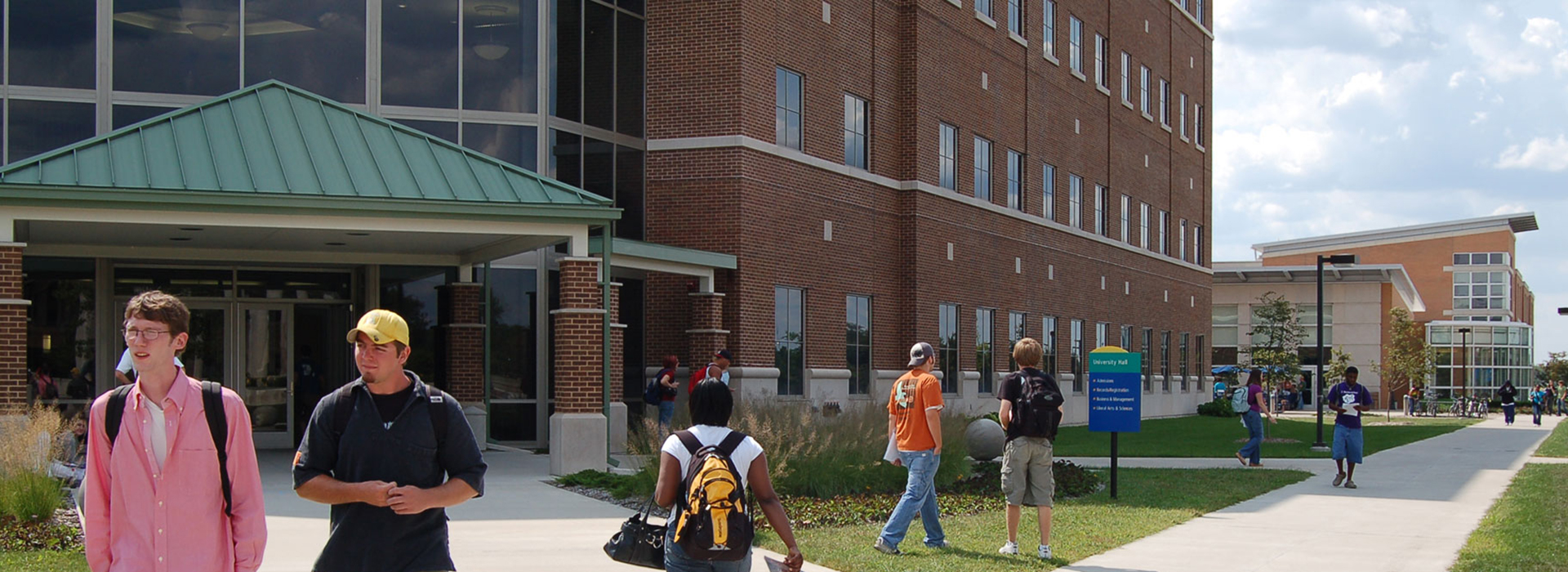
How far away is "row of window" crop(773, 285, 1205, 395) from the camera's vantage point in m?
25.4

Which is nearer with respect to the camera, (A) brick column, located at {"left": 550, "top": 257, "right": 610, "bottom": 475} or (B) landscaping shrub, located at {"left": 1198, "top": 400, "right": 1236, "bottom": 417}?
(A) brick column, located at {"left": 550, "top": 257, "right": 610, "bottom": 475}

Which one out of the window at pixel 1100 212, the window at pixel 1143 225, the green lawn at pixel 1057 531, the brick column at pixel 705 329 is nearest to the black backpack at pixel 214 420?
the green lawn at pixel 1057 531

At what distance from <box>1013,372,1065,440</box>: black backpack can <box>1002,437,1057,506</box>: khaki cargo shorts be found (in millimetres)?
77

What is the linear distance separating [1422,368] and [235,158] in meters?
54.8

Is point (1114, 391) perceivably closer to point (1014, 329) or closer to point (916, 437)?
point (916, 437)

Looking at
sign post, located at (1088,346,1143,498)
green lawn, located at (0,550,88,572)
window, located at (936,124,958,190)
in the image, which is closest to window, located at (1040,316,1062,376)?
window, located at (936,124,958,190)

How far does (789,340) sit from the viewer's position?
83.4ft

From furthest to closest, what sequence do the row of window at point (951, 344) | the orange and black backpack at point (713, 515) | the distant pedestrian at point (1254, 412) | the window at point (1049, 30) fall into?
the window at point (1049, 30)
the row of window at point (951, 344)
the distant pedestrian at point (1254, 412)
the orange and black backpack at point (713, 515)

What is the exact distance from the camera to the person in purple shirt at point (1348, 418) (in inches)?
712

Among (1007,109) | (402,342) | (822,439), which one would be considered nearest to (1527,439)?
(1007,109)

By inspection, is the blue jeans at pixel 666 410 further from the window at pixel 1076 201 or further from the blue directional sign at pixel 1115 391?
the window at pixel 1076 201

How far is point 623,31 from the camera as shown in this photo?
2417cm

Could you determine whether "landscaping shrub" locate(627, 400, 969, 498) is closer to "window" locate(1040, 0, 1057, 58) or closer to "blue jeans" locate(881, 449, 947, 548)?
"blue jeans" locate(881, 449, 947, 548)

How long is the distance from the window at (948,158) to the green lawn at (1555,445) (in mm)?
12983
